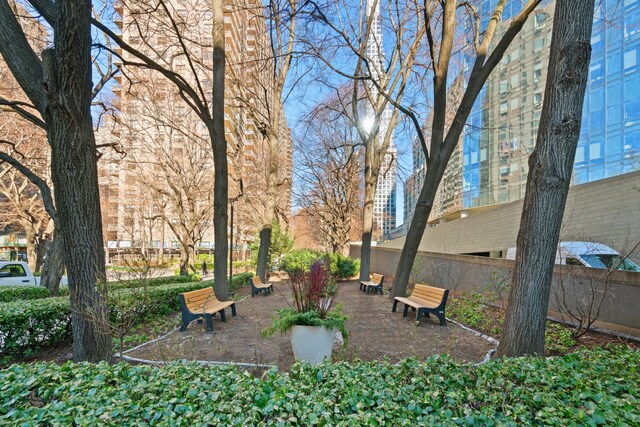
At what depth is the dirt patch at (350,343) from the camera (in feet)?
16.4

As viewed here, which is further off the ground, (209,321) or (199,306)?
(199,306)

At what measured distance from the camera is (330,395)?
221 centimetres

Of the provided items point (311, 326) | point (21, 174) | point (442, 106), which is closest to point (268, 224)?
point (442, 106)

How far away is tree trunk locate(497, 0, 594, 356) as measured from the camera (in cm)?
404

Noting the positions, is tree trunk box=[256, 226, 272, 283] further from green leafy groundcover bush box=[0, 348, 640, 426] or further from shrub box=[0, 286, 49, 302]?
green leafy groundcover bush box=[0, 348, 640, 426]

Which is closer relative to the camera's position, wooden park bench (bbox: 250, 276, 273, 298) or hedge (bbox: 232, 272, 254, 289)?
wooden park bench (bbox: 250, 276, 273, 298)

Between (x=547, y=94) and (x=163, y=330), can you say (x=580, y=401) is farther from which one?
(x=163, y=330)

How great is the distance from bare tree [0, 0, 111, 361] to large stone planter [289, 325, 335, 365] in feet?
7.85

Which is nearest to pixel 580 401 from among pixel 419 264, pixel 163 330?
pixel 163 330

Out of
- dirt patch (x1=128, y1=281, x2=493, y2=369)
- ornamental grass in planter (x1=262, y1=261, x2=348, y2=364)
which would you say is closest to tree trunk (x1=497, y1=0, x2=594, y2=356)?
dirt patch (x1=128, y1=281, x2=493, y2=369)

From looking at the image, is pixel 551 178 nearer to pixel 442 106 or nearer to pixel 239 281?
pixel 442 106


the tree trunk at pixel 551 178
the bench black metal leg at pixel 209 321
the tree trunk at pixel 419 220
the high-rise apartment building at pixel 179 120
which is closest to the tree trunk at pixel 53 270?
the high-rise apartment building at pixel 179 120

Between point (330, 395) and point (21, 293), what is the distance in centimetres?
1195

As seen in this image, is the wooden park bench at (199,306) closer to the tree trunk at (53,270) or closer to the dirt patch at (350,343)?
the dirt patch at (350,343)
